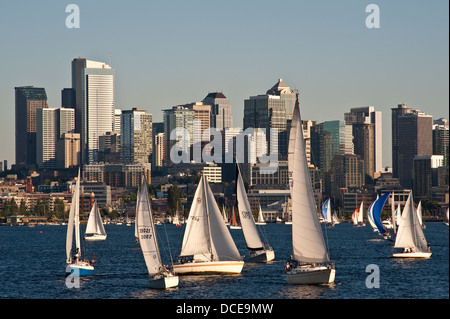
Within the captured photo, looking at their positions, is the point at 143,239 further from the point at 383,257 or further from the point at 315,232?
the point at 383,257

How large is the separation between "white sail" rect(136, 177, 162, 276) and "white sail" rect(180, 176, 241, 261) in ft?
29.9

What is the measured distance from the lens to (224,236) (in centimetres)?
7494

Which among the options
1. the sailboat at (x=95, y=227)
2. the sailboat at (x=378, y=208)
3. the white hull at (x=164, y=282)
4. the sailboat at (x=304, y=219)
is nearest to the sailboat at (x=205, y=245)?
the white hull at (x=164, y=282)

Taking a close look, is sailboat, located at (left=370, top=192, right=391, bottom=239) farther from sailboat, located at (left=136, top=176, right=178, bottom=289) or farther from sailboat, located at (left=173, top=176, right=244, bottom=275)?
sailboat, located at (left=136, top=176, right=178, bottom=289)

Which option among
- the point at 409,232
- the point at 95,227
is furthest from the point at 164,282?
the point at 95,227

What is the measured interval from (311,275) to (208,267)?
12.2 m

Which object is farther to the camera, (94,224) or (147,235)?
(94,224)

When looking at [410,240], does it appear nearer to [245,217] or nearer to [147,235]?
[245,217]

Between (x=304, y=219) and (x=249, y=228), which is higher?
(x=304, y=219)

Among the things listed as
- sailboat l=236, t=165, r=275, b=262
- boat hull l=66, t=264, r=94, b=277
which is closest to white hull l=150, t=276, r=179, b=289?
boat hull l=66, t=264, r=94, b=277

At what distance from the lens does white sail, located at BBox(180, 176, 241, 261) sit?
7450 centimetres

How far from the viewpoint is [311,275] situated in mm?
63781

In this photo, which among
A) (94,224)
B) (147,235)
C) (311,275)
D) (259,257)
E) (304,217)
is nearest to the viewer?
(304,217)
